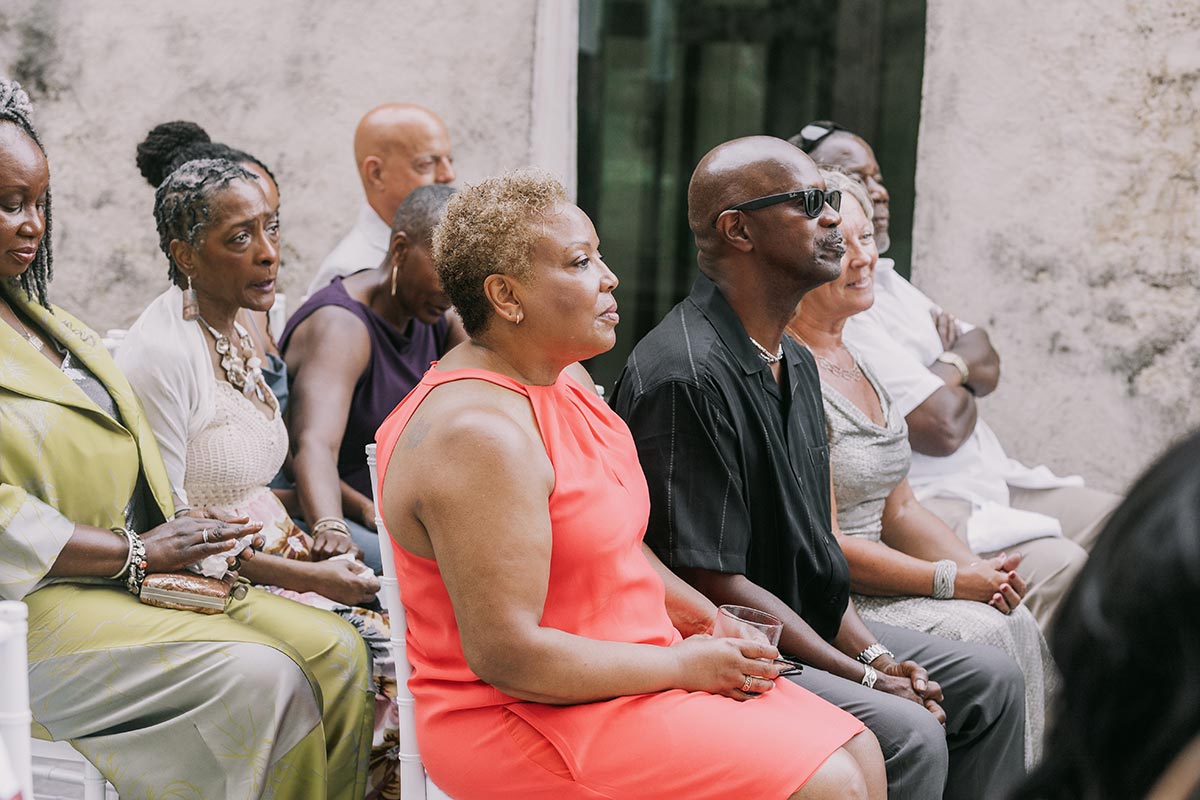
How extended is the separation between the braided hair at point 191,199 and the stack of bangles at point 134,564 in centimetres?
79

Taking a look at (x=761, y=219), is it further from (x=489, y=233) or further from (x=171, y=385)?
(x=171, y=385)

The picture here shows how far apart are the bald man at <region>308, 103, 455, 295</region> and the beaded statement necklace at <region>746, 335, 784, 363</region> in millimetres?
2144

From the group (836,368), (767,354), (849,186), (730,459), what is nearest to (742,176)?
(767,354)

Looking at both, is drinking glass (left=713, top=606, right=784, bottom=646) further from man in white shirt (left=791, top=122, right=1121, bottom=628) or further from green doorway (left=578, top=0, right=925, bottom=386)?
green doorway (left=578, top=0, right=925, bottom=386)

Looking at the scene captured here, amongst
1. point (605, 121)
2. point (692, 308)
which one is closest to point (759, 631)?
point (692, 308)

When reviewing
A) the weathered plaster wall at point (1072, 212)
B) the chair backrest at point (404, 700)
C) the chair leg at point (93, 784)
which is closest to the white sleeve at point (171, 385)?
the chair leg at point (93, 784)

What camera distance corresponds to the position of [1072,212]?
527cm

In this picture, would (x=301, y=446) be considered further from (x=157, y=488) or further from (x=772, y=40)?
(x=772, y=40)

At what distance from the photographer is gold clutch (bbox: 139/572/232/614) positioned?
9.48ft

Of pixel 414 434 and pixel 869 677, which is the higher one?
pixel 414 434

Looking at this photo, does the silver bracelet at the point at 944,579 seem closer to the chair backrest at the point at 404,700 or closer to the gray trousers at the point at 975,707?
the gray trousers at the point at 975,707

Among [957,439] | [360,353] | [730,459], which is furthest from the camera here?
[957,439]

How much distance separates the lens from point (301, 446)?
363 centimetres

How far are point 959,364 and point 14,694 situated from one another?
3.26 metres
